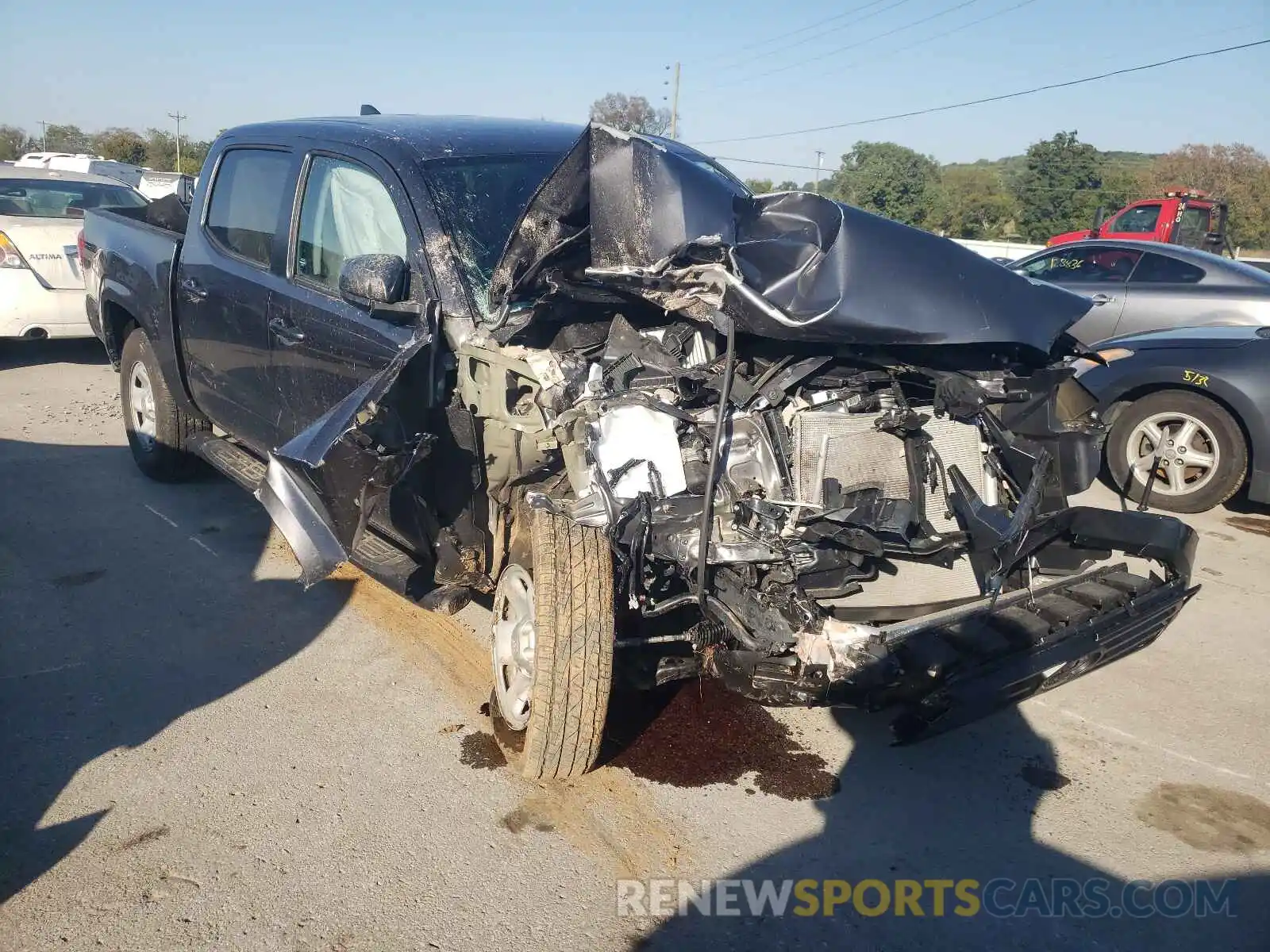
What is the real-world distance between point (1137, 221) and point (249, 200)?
15715 mm

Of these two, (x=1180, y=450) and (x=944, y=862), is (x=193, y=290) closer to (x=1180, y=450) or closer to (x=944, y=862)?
(x=944, y=862)

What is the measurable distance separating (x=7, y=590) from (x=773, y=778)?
3.79m

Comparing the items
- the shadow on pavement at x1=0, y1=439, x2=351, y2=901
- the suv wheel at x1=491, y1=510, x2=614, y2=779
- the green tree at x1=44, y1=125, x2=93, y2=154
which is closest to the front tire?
the suv wheel at x1=491, y1=510, x2=614, y2=779

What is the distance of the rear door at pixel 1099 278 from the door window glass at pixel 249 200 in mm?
6946

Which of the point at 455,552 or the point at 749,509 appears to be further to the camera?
the point at 455,552

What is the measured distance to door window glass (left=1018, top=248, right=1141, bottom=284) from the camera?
9.10m

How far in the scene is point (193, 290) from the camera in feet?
17.0

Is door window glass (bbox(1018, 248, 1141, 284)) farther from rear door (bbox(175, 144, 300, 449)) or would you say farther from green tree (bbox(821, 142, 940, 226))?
green tree (bbox(821, 142, 940, 226))

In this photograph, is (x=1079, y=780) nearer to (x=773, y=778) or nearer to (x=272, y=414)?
(x=773, y=778)

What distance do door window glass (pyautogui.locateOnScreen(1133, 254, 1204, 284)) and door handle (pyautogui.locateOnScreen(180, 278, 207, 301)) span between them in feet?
25.8

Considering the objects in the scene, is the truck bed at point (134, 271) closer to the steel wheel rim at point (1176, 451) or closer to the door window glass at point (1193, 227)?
the steel wheel rim at point (1176, 451)

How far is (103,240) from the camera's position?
6.27 meters

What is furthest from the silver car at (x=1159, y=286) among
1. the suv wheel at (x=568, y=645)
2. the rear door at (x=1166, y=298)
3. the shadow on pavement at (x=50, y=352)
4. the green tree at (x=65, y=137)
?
the green tree at (x=65, y=137)

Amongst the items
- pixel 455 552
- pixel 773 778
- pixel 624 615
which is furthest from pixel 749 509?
pixel 455 552
